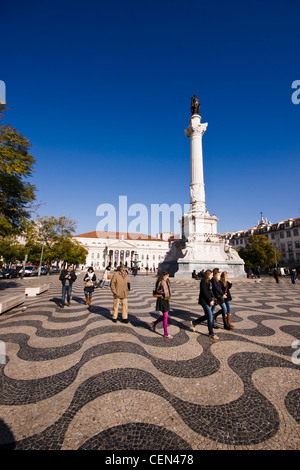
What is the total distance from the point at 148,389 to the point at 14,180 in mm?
9132

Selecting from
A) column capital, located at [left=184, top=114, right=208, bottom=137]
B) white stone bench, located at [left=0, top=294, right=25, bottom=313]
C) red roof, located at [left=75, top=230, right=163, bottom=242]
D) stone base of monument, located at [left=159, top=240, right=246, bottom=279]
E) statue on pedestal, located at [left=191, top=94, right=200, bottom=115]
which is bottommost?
white stone bench, located at [left=0, top=294, right=25, bottom=313]

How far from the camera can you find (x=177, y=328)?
554 centimetres

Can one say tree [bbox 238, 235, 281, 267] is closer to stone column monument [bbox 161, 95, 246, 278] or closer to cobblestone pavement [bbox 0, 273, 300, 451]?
stone column monument [bbox 161, 95, 246, 278]

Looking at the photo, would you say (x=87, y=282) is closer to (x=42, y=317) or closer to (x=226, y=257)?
(x=42, y=317)

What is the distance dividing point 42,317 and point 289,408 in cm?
669

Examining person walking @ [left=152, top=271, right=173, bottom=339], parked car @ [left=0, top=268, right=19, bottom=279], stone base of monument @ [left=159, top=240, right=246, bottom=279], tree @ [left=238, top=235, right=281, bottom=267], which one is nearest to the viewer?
person walking @ [left=152, top=271, right=173, bottom=339]

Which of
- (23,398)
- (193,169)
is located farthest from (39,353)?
(193,169)

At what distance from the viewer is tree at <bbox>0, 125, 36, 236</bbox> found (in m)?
7.21

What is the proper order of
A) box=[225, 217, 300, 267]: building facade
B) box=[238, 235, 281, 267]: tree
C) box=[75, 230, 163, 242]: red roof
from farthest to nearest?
1. box=[75, 230, 163, 242]: red roof
2. box=[225, 217, 300, 267]: building facade
3. box=[238, 235, 281, 267]: tree

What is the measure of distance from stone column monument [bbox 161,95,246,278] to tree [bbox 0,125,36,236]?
15.9 m

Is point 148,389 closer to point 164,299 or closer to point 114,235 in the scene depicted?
point 164,299

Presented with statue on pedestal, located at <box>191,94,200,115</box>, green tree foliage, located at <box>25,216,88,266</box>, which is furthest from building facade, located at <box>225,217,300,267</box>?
green tree foliage, located at <box>25,216,88,266</box>

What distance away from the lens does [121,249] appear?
8819cm

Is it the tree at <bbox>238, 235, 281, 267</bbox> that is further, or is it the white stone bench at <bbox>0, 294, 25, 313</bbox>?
the tree at <bbox>238, 235, 281, 267</bbox>
